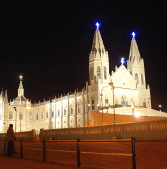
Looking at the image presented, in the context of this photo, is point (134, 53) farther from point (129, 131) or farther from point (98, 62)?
point (129, 131)

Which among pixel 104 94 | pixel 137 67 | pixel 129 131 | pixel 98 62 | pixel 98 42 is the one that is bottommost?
pixel 129 131

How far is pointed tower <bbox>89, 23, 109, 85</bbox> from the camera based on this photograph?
58625mm

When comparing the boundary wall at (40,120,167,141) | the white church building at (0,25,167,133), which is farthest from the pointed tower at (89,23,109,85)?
the boundary wall at (40,120,167,141)

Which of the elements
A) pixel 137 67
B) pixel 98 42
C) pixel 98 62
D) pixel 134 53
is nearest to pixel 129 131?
pixel 98 62

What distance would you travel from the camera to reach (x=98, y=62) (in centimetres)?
5938

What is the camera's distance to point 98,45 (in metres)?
60.8

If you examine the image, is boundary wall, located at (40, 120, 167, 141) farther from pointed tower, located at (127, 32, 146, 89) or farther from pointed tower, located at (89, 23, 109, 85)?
pointed tower, located at (127, 32, 146, 89)

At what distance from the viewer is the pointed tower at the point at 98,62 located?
58.6 metres

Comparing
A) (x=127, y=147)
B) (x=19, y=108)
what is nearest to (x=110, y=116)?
(x=127, y=147)

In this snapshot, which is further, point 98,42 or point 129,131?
point 98,42

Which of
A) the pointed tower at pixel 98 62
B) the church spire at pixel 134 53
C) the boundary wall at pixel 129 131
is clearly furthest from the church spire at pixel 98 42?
the boundary wall at pixel 129 131

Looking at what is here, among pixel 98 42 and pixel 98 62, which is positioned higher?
pixel 98 42

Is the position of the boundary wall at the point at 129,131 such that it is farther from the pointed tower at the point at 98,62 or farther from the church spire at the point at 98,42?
the church spire at the point at 98,42

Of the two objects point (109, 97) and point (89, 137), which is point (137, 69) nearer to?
point (109, 97)
